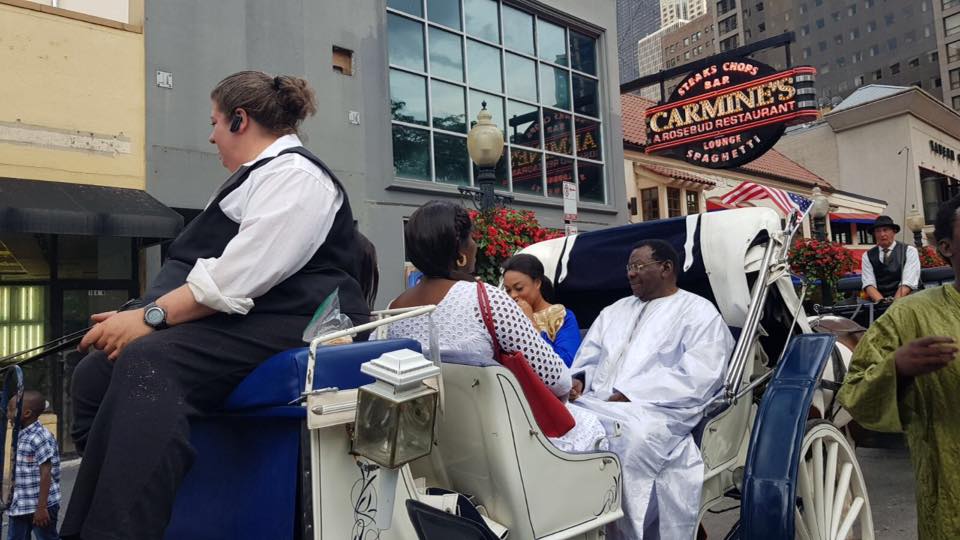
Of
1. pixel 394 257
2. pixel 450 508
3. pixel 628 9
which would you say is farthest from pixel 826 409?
pixel 628 9

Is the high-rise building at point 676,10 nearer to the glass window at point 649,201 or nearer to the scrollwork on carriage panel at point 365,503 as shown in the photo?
the glass window at point 649,201

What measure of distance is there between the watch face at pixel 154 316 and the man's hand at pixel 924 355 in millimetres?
2233

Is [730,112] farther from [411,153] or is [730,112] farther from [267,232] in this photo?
[267,232]

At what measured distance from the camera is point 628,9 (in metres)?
126

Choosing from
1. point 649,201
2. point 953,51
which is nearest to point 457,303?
point 649,201

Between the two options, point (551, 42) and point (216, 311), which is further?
point (551, 42)

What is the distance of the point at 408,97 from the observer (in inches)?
482

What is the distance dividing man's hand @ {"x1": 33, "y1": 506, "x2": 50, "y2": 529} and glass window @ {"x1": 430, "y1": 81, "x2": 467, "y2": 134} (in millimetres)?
9514

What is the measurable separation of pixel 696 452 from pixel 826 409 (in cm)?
150

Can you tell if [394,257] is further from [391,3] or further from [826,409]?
[826,409]

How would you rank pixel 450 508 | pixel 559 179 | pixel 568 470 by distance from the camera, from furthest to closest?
pixel 559 179 → pixel 568 470 → pixel 450 508

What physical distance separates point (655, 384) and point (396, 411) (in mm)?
2089

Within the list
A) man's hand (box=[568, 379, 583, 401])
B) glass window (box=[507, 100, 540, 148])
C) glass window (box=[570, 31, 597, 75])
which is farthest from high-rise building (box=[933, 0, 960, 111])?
man's hand (box=[568, 379, 583, 401])

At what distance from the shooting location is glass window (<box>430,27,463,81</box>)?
41.4ft
